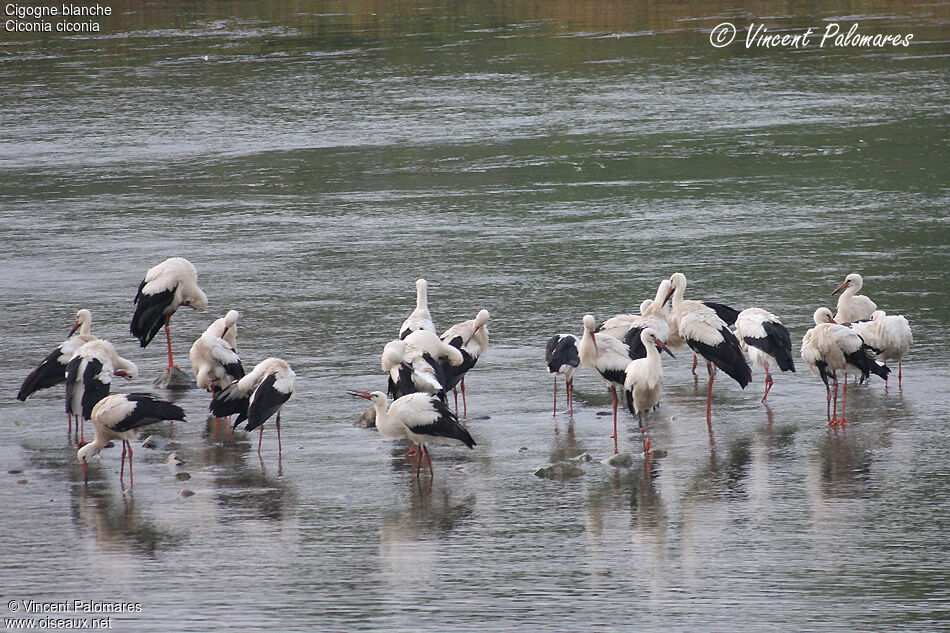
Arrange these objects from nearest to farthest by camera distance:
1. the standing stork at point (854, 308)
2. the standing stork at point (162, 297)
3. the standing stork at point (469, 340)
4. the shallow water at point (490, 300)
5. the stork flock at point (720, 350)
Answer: the shallow water at point (490, 300) < the stork flock at point (720, 350) < the standing stork at point (469, 340) < the standing stork at point (854, 308) < the standing stork at point (162, 297)

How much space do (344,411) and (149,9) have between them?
38.0 metres

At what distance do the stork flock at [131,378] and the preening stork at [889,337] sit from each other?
4681 mm

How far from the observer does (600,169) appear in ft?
68.4

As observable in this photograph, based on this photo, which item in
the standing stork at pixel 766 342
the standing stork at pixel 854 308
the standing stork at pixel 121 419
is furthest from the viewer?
the standing stork at pixel 854 308

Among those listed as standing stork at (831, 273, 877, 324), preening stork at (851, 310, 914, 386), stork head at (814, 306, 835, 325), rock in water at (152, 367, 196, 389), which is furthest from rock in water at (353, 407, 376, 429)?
standing stork at (831, 273, 877, 324)

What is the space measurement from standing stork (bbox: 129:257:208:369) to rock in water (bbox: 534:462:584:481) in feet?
14.8

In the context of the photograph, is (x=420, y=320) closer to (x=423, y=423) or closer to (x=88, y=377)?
(x=423, y=423)

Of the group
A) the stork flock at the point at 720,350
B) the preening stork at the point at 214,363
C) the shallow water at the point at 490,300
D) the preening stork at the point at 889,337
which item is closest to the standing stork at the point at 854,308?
the stork flock at the point at 720,350

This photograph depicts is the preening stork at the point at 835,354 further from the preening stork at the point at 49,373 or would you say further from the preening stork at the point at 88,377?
the preening stork at the point at 49,373

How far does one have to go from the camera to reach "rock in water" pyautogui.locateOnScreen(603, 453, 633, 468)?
9.74 meters

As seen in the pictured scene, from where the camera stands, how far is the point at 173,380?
1197 centimetres

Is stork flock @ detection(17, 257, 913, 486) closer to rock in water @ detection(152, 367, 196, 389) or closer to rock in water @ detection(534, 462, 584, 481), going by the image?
rock in water @ detection(152, 367, 196, 389)

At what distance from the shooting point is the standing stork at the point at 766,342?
11.1 meters

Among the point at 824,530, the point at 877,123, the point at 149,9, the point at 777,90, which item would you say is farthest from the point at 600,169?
the point at 149,9
